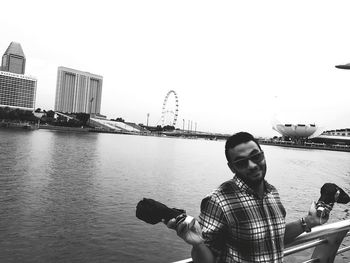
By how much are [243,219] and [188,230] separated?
1.44 ft

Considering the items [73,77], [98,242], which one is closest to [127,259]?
[98,242]

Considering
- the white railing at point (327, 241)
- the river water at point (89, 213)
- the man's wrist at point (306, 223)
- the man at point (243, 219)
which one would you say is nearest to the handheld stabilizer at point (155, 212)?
the man at point (243, 219)

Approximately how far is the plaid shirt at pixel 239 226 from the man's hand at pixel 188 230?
24 cm

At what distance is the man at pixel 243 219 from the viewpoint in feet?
6.03

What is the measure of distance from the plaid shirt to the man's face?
0.06m

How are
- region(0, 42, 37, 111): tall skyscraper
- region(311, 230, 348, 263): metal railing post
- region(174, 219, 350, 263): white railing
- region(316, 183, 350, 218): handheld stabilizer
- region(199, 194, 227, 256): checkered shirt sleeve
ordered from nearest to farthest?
1. region(199, 194, 227, 256): checkered shirt sleeve
2. region(316, 183, 350, 218): handheld stabilizer
3. region(174, 219, 350, 263): white railing
4. region(311, 230, 348, 263): metal railing post
5. region(0, 42, 37, 111): tall skyscraper

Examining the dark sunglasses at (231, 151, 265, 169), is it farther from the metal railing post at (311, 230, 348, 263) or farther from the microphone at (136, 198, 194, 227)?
the metal railing post at (311, 230, 348, 263)

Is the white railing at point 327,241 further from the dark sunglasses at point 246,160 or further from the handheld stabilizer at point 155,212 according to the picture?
the handheld stabilizer at point 155,212

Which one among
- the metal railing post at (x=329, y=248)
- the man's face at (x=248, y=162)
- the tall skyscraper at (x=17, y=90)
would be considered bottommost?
the metal railing post at (x=329, y=248)

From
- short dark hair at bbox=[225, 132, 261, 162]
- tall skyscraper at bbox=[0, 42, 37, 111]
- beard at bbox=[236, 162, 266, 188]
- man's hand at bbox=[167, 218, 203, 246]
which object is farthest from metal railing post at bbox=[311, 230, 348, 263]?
tall skyscraper at bbox=[0, 42, 37, 111]

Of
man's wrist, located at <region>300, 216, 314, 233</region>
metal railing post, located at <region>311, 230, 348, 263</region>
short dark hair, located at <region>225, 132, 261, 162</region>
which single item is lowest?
metal railing post, located at <region>311, 230, 348, 263</region>

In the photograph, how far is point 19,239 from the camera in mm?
9125

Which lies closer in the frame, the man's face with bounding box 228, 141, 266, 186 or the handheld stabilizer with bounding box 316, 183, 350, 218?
the man's face with bounding box 228, 141, 266, 186

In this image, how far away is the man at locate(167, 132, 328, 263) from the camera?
184 cm
